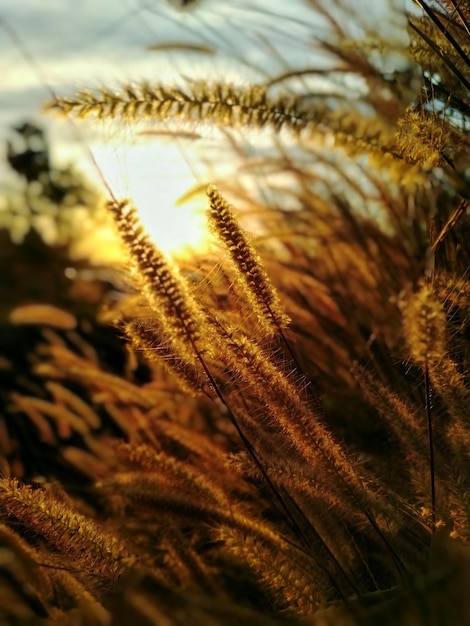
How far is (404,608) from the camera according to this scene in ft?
1.27

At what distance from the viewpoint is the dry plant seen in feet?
1.68

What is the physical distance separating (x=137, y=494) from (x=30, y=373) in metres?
1.18

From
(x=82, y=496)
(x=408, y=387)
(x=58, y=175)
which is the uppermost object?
(x=58, y=175)

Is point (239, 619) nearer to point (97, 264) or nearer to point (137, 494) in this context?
point (137, 494)

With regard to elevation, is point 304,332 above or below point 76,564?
above

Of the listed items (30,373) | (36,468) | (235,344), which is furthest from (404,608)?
(30,373)

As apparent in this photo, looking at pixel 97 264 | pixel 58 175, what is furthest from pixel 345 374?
pixel 58 175

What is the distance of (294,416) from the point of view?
0.55 metres

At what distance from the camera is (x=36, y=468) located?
1347mm

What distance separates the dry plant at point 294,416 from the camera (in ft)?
1.68

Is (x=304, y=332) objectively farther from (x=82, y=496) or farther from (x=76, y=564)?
(x=76, y=564)

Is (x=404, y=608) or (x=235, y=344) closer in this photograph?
A: (x=404, y=608)

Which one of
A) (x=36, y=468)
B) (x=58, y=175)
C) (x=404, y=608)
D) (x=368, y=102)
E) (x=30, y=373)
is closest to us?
(x=404, y=608)

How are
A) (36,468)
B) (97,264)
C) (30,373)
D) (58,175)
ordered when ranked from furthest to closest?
(58,175) → (97,264) → (30,373) → (36,468)
